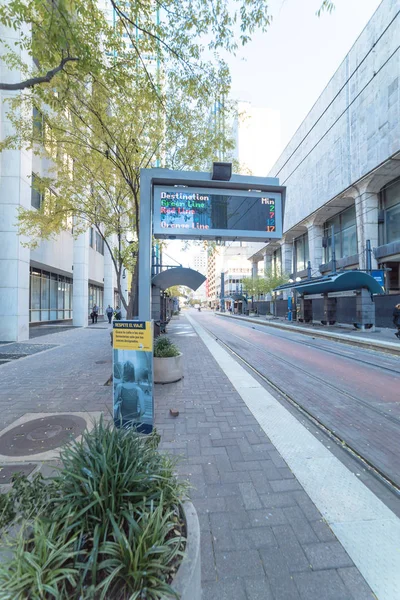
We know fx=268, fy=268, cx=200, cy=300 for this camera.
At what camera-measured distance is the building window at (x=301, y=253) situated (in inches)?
1630

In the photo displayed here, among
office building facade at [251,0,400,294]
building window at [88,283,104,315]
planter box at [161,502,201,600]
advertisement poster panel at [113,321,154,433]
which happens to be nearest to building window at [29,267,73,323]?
building window at [88,283,104,315]

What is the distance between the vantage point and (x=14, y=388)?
239 inches

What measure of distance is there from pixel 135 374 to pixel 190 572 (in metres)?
2.56

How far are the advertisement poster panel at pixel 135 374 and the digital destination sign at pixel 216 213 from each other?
2951mm

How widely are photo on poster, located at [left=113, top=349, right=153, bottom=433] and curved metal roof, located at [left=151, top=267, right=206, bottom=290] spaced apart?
6958 millimetres

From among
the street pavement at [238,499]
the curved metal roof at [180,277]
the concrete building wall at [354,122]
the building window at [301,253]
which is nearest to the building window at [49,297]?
the curved metal roof at [180,277]

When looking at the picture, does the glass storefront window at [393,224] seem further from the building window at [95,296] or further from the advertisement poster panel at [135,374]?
the building window at [95,296]

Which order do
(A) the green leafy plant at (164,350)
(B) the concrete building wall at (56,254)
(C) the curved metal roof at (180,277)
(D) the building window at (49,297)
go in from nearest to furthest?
(A) the green leafy plant at (164,350) → (C) the curved metal roof at (180,277) → (B) the concrete building wall at (56,254) → (D) the building window at (49,297)

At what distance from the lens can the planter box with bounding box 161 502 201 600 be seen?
4.26 ft

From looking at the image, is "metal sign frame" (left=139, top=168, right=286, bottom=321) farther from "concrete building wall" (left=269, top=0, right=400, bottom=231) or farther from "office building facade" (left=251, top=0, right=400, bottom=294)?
"concrete building wall" (left=269, top=0, right=400, bottom=231)

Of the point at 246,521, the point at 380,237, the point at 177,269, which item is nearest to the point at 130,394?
the point at 246,521

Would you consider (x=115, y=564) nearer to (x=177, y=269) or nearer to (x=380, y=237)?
(x=177, y=269)

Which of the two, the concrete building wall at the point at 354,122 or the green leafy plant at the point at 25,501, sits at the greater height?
the concrete building wall at the point at 354,122

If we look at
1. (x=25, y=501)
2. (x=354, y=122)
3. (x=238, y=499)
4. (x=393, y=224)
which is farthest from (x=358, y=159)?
(x=25, y=501)
